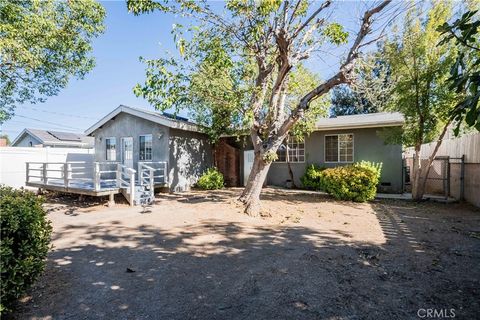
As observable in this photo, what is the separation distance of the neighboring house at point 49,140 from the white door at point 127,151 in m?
13.5

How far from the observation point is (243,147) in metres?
15.1

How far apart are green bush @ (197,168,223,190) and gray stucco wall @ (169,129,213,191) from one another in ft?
2.08

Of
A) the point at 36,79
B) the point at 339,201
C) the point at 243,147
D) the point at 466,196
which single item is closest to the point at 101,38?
the point at 36,79

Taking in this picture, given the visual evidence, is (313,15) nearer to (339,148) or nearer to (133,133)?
(339,148)

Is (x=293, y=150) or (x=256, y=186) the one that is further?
(x=293, y=150)

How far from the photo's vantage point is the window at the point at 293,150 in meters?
14.0

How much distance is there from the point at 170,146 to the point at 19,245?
30.7ft

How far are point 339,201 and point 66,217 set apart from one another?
30.0 ft

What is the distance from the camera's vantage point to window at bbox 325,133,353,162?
12855mm

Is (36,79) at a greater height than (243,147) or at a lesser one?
greater

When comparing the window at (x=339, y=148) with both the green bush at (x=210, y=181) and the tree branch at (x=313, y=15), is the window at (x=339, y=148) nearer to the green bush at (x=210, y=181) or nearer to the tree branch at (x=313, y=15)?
the green bush at (x=210, y=181)

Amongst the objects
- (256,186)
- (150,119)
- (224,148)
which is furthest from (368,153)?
(150,119)

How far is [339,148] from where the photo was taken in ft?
43.0

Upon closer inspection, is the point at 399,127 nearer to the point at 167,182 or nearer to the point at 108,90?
the point at 167,182
